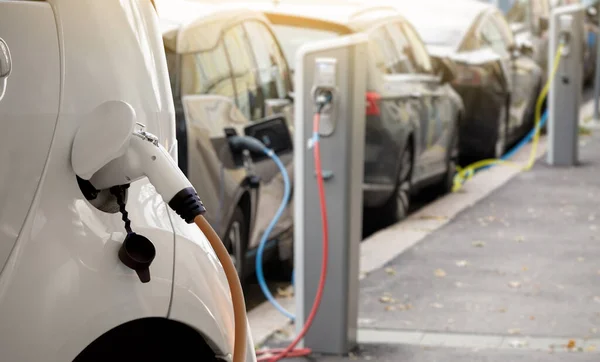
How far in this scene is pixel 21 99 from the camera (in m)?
2.04

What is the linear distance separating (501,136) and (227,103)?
8189mm

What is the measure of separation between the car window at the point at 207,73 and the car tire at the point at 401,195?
11.2 feet

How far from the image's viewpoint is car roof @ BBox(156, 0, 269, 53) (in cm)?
533

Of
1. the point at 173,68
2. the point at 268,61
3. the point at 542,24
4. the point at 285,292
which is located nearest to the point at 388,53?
the point at 268,61

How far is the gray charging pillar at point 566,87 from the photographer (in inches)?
494

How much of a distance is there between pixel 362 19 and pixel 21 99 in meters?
6.61

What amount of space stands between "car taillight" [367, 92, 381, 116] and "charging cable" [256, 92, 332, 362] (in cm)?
302

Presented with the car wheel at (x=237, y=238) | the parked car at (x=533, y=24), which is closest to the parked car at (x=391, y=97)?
the car wheel at (x=237, y=238)

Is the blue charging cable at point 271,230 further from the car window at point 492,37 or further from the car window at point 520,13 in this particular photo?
the car window at point 520,13

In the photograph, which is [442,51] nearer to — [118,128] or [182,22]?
[182,22]

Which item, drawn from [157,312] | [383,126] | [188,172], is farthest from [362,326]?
[157,312]

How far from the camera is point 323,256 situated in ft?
17.8

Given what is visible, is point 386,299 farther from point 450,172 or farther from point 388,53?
point 450,172

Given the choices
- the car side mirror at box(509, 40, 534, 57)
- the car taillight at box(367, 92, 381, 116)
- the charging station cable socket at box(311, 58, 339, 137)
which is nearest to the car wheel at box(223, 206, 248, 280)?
the charging station cable socket at box(311, 58, 339, 137)
